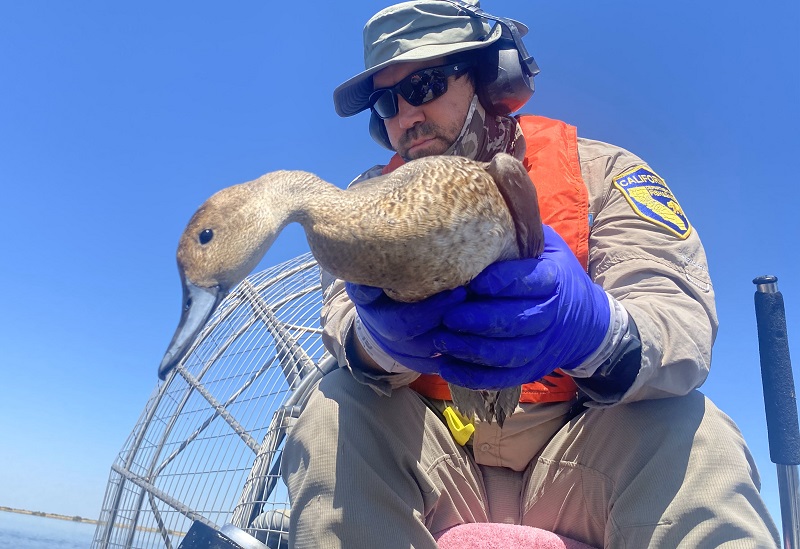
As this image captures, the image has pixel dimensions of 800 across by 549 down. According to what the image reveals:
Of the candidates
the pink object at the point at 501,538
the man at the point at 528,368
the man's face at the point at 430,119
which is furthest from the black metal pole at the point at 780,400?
the man's face at the point at 430,119

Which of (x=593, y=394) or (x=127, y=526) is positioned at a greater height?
(x=593, y=394)

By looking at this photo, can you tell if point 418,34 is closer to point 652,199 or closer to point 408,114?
point 408,114

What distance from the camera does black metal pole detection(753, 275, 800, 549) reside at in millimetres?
2727

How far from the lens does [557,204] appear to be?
284 centimetres

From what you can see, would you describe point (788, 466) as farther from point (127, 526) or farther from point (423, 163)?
point (127, 526)

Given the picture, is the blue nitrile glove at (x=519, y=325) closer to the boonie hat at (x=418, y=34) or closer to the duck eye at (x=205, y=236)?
the duck eye at (x=205, y=236)

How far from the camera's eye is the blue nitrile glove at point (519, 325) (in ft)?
6.71

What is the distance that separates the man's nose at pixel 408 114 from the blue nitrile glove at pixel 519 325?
1.20 meters

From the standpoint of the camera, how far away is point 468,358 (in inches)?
82.1

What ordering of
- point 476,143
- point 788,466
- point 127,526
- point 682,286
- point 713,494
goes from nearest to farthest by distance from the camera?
point 713,494, point 682,286, point 788,466, point 476,143, point 127,526

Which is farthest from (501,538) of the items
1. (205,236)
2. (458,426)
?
(205,236)

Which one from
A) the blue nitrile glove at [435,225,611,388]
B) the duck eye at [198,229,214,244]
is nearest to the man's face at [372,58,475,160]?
the blue nitrile glove at [435,225,611,388]

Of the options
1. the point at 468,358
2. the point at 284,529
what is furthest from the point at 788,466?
the point at 284,529

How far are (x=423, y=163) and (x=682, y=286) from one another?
3.96ft
